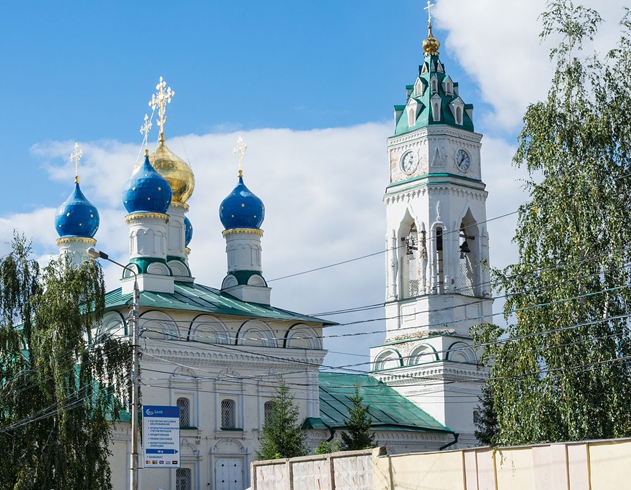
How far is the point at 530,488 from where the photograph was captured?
549 inches

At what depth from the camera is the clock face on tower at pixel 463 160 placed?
33281mm

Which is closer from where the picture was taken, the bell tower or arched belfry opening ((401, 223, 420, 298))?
the bell tower

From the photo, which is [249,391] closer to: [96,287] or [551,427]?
[96,287]

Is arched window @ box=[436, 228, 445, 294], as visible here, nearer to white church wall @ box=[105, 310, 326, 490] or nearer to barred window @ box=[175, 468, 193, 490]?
white church wall @ box=[105, 310, 326, 490]

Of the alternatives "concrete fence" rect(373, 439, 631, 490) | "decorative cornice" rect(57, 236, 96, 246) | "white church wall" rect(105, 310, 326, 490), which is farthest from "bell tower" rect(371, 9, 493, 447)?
"concrete fence" rect(373, 439, 631, 490)

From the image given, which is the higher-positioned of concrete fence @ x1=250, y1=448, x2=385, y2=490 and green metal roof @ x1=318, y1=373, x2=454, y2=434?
green metal roof @ x1=318, y1=373, x2=454, y2=434

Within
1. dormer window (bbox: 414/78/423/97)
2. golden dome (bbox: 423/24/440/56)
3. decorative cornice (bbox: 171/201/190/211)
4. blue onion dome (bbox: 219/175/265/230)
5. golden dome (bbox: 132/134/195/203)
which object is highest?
golden dome (bbox: 423/24/440/56)

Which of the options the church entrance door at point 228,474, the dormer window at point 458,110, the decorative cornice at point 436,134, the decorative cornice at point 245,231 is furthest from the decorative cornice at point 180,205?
the dormer window at point 458,110

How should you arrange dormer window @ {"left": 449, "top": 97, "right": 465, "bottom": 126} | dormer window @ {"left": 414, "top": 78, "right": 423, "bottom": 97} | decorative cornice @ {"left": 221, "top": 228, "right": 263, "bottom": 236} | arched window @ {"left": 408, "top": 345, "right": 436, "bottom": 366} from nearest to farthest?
decorative cornice @ {"left": 221, "top": 228, "right": 263, "bottom": 236} → arched window @ {"left": 408, "top": 345, "right": 436, "bottom": 366} → dormer window @ {"left": 449, "top": 97, "right": 465, "bottom": 126} → dormer window @ {"left": 414, "top": 78, "right": 423, "bottom": 97}

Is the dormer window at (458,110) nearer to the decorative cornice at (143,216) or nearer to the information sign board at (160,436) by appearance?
the decorative cornice at (143,216)

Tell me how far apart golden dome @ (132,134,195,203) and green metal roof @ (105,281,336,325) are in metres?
3.03

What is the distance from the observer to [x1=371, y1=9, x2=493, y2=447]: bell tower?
32.0 meters

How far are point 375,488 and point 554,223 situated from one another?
5.10 metres

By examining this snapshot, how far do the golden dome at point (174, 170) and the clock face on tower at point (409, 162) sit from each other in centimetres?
697
